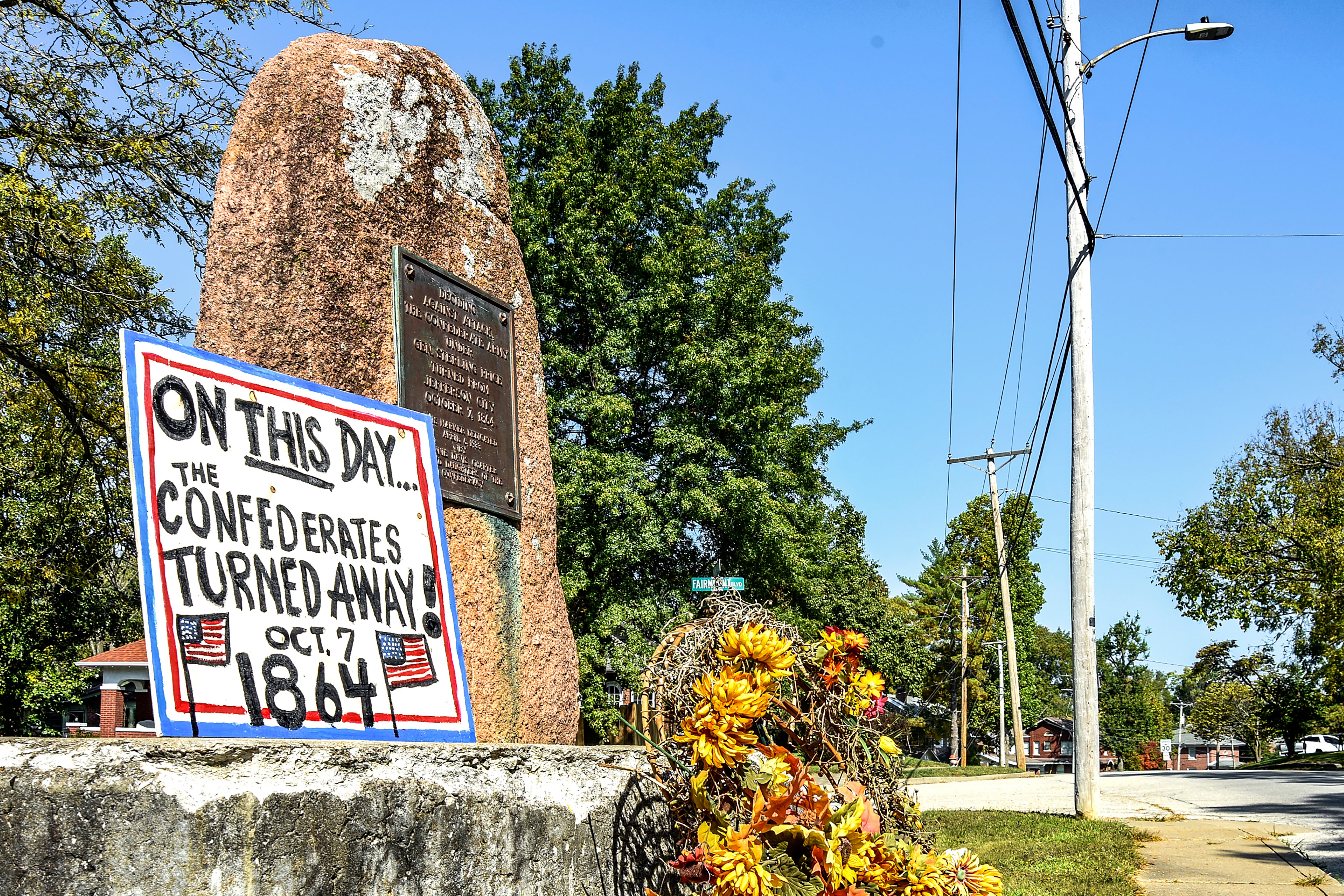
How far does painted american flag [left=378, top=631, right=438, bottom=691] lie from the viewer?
342 centimetres

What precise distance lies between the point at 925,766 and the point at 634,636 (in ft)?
76.2

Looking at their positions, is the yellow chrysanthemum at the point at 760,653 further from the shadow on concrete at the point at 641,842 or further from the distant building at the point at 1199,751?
the distant building at the point at 1199,751

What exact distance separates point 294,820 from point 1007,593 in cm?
2997

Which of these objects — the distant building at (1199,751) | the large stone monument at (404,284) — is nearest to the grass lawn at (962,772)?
the large stone monument at (404,284)

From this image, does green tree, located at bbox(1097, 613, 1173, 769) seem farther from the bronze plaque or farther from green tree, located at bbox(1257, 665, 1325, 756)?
the bronze plaque

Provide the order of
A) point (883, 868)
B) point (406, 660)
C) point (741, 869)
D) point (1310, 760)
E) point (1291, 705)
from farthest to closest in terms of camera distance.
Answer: point (1291, 705)
point (1310, 760)
point (406, 660)
point (883, 868)
point (741, 869)

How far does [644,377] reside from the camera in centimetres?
1930

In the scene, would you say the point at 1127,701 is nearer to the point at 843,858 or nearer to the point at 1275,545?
the point at 1275,545

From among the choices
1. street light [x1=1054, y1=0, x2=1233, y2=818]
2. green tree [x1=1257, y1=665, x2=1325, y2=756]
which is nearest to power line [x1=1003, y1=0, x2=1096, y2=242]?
street light [x1=1054, y1=0, x2=1233, y2=818]

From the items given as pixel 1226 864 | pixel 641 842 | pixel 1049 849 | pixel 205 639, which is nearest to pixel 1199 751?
pixel 1049 849

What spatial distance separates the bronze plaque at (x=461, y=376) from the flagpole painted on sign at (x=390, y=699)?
108 cm

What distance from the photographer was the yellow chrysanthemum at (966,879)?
2.99 m

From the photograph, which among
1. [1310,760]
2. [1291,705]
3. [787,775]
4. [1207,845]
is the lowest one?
[1291,705]

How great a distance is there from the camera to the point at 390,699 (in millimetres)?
3377
